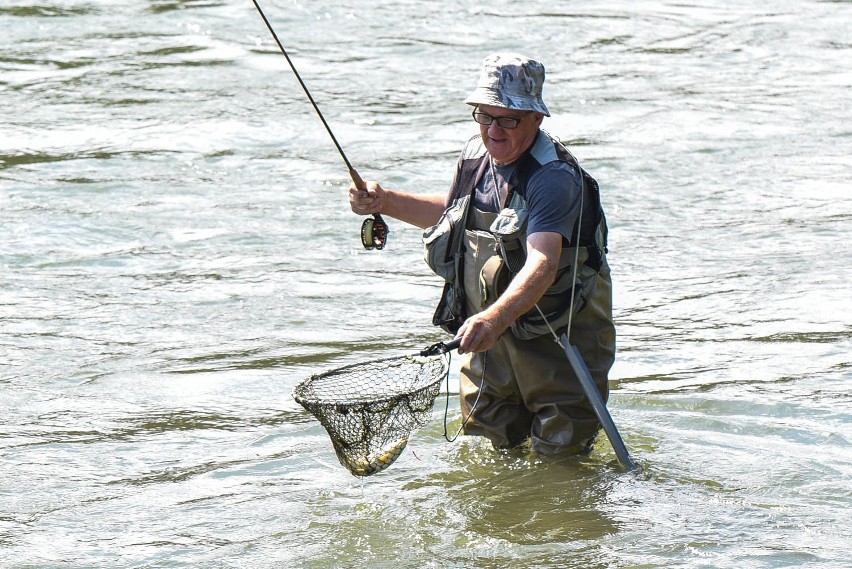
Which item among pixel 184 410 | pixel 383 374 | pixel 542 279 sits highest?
pixel 542 279

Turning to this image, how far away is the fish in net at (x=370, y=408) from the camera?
190 inches

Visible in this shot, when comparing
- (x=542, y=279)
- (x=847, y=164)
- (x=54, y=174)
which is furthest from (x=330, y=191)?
(x=542, y=279)

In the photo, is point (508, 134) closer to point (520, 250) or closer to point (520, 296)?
point (520, 250)

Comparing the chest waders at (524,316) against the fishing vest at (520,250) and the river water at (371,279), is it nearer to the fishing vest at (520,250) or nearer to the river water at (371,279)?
the fishing vest at (520,250)

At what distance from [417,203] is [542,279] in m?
0.87

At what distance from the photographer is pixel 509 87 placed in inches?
195

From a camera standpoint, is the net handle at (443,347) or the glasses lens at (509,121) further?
the glasses lens at (509,121)

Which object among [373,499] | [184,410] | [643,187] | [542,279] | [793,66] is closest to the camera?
[542,279]

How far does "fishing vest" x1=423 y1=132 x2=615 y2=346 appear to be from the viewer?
16.5ft

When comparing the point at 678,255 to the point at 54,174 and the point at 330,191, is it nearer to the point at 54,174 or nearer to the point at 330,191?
the point at 330,191

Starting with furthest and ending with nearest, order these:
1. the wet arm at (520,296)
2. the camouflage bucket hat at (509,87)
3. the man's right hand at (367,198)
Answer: the man's right hand at (367,198) < the camouflage bucket hat at (509,87) < the wet arm at (520,296)

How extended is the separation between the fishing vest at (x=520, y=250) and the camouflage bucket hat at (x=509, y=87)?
0.63 feet

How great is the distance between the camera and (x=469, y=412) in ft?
18.4

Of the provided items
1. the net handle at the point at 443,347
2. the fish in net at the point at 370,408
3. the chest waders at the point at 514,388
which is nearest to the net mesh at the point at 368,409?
the fish in net at the point at 370,408
